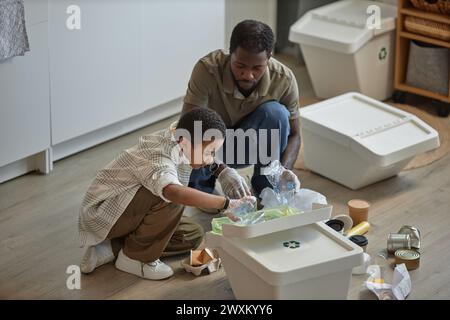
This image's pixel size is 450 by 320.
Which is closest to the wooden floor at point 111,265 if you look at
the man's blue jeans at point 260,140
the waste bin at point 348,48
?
the man's blue jeans at point 260,140

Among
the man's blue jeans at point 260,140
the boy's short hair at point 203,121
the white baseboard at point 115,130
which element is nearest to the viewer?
the boy's short hair at point 203,121

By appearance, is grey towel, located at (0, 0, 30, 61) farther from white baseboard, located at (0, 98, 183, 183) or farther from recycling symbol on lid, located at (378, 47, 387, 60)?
recycling symbol on lid, located at (378, 47, 387, 60)

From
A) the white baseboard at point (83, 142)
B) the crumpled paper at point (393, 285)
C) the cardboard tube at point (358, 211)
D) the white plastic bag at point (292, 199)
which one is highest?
the white plastic bag at point (292, 199)

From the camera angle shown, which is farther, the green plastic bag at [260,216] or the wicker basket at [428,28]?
the wicker basket at [428,28]

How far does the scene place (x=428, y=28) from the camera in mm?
3770

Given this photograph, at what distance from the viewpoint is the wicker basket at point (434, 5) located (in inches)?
146

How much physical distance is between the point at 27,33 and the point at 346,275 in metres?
1.32

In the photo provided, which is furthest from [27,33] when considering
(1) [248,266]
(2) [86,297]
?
(1) [248,266]

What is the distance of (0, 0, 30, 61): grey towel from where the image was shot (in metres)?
2.90

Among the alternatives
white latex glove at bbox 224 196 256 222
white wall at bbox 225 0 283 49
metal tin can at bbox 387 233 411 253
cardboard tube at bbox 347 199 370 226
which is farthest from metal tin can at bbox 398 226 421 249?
white wall at bbox 225 0 283 49

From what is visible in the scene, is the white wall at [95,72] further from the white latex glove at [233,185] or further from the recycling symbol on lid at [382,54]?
the white latex glove at [233,185]

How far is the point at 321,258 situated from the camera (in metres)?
2.41

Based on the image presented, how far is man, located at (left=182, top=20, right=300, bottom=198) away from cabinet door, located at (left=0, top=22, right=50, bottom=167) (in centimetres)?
54
